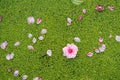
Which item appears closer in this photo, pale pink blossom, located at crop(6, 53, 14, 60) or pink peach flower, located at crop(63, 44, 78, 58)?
pink peach flower, located at crop(63, 44, 78, 58)

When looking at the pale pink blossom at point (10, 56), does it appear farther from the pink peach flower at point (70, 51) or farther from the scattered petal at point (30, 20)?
the pink peach flower at point (70, 51)

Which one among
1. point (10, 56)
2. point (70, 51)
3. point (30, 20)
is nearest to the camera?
point (70, 51)

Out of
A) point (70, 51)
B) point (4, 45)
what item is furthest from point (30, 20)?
point (70, 51)

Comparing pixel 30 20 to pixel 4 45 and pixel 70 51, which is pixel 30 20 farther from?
pixel 70 51

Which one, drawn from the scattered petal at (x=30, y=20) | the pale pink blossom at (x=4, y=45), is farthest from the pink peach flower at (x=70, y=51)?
the pale pink blossom at (x=4, y=45)

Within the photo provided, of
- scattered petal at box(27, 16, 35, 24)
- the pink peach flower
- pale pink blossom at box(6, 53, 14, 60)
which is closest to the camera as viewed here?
the pink peach flower

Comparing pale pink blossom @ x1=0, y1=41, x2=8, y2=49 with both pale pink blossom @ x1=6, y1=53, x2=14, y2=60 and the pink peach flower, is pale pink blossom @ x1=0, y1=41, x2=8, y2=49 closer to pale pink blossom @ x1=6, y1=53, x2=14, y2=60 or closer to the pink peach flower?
pale pink blossom @ x1=6, y1=53, x2=14, y2=60

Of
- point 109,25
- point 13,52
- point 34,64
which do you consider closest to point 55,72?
point 34,64

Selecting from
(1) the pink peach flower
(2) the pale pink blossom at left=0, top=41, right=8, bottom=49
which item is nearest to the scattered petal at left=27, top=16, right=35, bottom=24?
(2) the pale pink blossom at left=0, top=41, right=8, bottom=49
